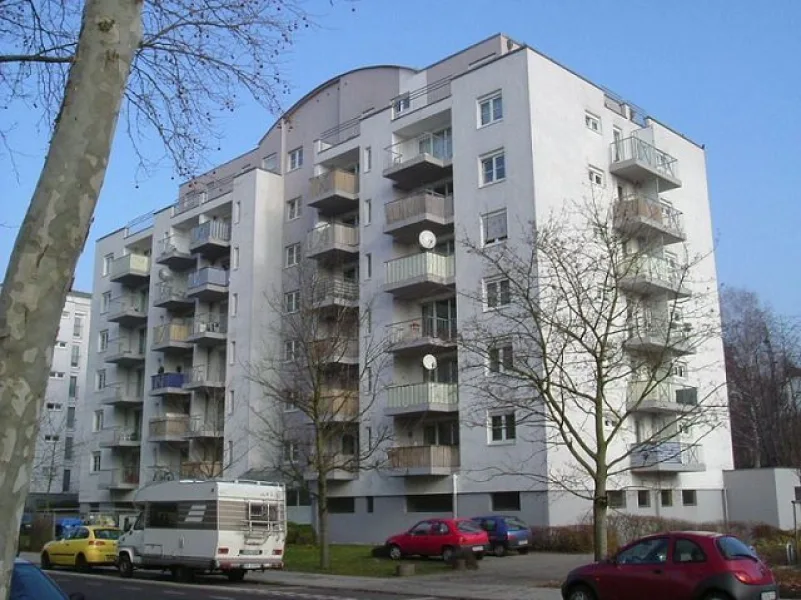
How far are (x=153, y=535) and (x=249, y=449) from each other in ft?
59.7

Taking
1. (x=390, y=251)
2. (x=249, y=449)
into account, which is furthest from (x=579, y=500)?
(x=249, y=449)

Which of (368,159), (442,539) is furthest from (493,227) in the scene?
(442,539)

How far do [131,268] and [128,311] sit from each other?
282 centimetres

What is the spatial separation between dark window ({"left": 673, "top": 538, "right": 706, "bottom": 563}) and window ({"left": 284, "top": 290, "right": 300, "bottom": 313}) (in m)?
30.0

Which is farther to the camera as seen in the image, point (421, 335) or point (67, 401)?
point (67, 401)

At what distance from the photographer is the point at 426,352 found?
3719 centimetres

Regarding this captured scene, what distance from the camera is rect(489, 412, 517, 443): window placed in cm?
3297

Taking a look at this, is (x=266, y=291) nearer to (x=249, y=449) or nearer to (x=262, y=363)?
(x=262, y=363)

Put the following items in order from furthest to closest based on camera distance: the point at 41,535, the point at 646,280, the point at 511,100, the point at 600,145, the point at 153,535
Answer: the point at 41,535, the point at 600,145, the point at 511,100, the point at 646,280, the point at 153,535

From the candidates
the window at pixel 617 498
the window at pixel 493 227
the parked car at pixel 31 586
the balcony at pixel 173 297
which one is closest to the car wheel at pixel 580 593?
the parked car at pixel 31 586

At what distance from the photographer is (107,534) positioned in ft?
95.6

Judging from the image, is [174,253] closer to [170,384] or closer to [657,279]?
[170,384]

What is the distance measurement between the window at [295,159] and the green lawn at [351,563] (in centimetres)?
2129

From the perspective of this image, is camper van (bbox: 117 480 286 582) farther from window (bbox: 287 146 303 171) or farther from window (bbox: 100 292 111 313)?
window (bbox: 100 292 111 313)
